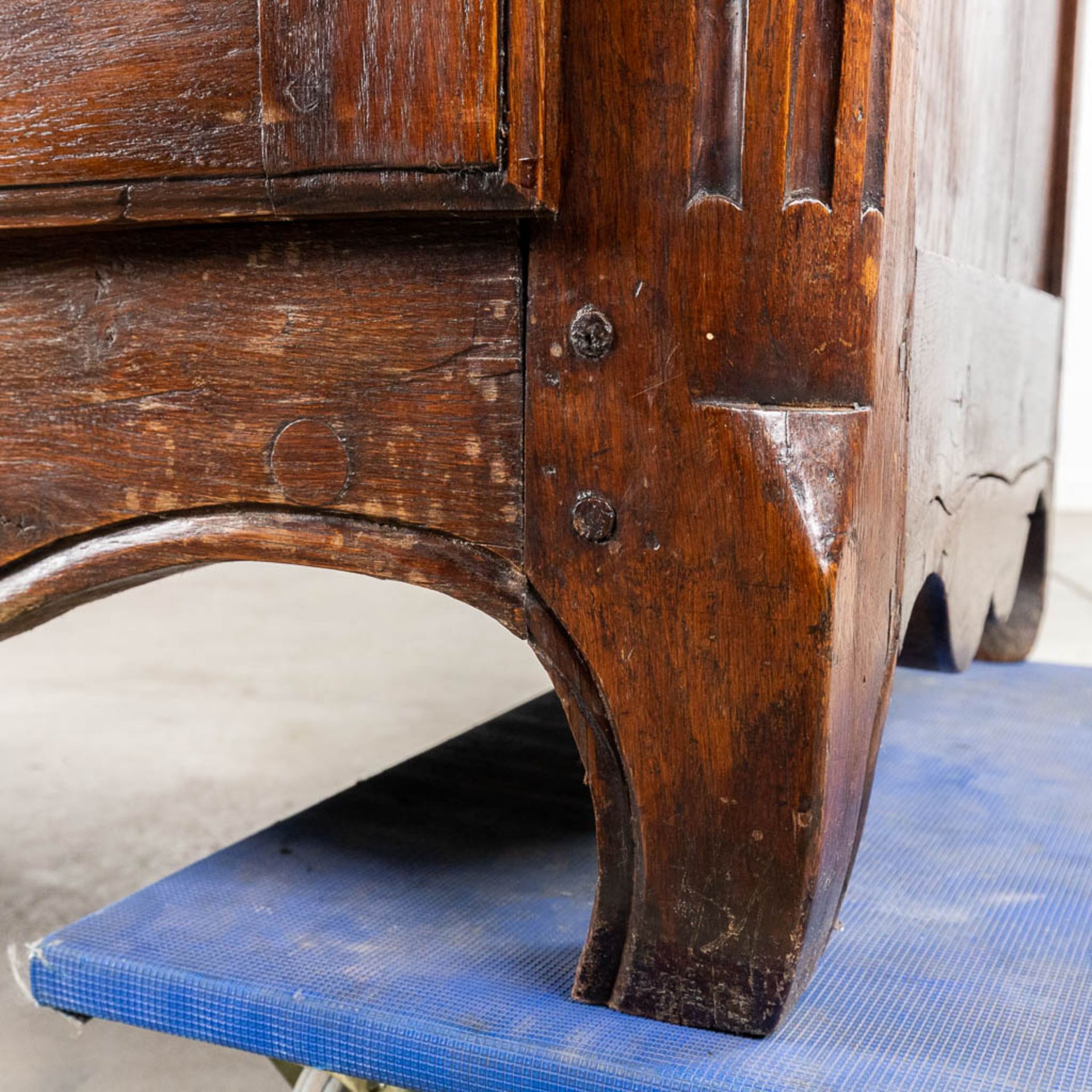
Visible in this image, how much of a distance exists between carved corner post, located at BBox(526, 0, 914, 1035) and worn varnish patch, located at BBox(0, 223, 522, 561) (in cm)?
4

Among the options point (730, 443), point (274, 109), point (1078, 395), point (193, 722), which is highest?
point (274, 109)

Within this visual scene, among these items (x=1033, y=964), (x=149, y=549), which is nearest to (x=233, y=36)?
(x=149, y=549)

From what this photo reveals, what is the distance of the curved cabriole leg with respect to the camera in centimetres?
73

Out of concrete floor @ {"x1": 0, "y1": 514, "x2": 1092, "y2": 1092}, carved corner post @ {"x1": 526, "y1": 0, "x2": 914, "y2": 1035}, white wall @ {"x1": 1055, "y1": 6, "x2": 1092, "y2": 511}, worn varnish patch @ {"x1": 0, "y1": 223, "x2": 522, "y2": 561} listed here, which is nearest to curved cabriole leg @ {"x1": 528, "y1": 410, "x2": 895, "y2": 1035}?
carved corner post @ {"x1": 526, "y1": 0, "x2": 914, "y2": 1035}

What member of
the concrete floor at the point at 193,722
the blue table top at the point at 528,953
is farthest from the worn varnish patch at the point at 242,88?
the concrete floor at the point at 193,722

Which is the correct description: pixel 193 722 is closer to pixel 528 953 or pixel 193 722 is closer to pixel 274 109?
pixel 528 953

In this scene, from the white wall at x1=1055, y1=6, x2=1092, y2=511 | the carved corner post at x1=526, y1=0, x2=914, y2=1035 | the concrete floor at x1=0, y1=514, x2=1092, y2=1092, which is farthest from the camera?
the white wall at x1=1055, y1=6, x2=1092, y2=511

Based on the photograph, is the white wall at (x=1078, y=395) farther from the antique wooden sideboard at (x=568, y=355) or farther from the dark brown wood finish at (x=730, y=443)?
the dark brown wood finish at (x=730, y=443)

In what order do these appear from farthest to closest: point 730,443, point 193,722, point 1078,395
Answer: point 1078,395 → point 193,722 → point 730,443

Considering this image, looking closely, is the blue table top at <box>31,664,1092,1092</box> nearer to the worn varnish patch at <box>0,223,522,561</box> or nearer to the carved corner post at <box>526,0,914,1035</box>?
the carved corner post at <box>526,0,914,1035</box>

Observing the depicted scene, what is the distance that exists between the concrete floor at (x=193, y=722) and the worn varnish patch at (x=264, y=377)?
2.05 ft

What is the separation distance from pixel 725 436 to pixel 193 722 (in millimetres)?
1801

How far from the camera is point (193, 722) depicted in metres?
2.35

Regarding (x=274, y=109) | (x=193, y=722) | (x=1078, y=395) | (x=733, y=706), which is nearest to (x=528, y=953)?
(x=733, y=706)
